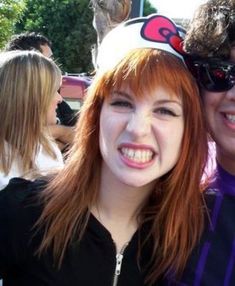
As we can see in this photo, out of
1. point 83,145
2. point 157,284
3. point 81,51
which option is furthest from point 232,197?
point 81,51

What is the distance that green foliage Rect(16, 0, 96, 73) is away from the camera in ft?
105

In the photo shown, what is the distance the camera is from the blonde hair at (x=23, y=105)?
302 cm

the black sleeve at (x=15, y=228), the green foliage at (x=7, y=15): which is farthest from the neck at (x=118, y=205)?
the green foliage at (x=7, y=15)

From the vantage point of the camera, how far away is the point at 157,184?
6.69ft

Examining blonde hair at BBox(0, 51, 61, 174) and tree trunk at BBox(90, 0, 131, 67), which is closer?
blonde hair at BBox(0, 51, 61, 174)

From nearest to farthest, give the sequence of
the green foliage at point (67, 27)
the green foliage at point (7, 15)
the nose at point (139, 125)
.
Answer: the nose at point (139, 125)
the green foliage at point (7, 15)
the green foliage at point (67, 27)

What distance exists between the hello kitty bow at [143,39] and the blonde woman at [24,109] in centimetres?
116

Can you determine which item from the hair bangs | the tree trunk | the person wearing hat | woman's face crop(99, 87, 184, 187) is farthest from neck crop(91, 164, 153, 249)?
the tree trunk

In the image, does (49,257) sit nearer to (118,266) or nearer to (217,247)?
(118,266)

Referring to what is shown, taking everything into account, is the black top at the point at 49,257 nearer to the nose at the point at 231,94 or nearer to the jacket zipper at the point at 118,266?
the jacket zipper at the point at 118,266

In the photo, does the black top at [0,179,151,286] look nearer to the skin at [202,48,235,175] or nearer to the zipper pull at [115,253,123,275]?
the zipper pull at [115,253,123,275]

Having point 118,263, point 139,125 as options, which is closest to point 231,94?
point 139,125

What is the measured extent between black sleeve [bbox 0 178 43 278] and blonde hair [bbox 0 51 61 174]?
1.04 meters

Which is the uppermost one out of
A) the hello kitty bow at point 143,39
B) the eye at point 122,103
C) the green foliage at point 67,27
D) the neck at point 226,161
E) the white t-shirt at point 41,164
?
the hello kitty bow at point 143,39
